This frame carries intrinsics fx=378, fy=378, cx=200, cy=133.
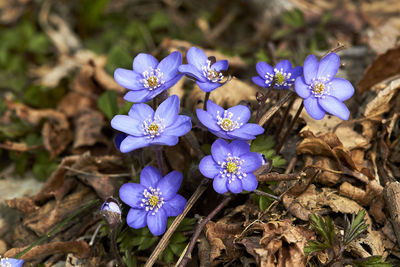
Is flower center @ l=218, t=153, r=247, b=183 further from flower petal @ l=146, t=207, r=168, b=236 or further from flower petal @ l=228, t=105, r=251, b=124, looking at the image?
flower petal @ l=146, t=207, r=168, b=236

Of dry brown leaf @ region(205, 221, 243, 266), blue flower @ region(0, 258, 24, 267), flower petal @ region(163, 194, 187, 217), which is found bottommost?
blue flower @ region(0, 258, 24, 267)

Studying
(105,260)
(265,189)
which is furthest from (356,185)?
(105,260)

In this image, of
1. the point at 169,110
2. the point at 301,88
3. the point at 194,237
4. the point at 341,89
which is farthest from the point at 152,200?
the point at 341,89

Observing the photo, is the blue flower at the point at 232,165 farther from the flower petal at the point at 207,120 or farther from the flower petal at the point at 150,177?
the flower petal at the point at 150,177

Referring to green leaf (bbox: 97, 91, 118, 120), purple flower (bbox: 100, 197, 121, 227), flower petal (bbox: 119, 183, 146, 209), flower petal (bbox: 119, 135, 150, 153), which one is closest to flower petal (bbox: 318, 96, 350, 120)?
flower petal (bbox: 119, 135, 150, 153)

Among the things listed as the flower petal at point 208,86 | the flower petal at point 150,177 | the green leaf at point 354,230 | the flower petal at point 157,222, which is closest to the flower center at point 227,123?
the flower petal at point 208,86

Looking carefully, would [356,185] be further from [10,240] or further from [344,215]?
[10,240]

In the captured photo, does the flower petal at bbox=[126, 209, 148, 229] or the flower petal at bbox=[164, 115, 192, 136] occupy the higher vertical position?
the flower petal at bbox=[164, 115, 192, 136]
